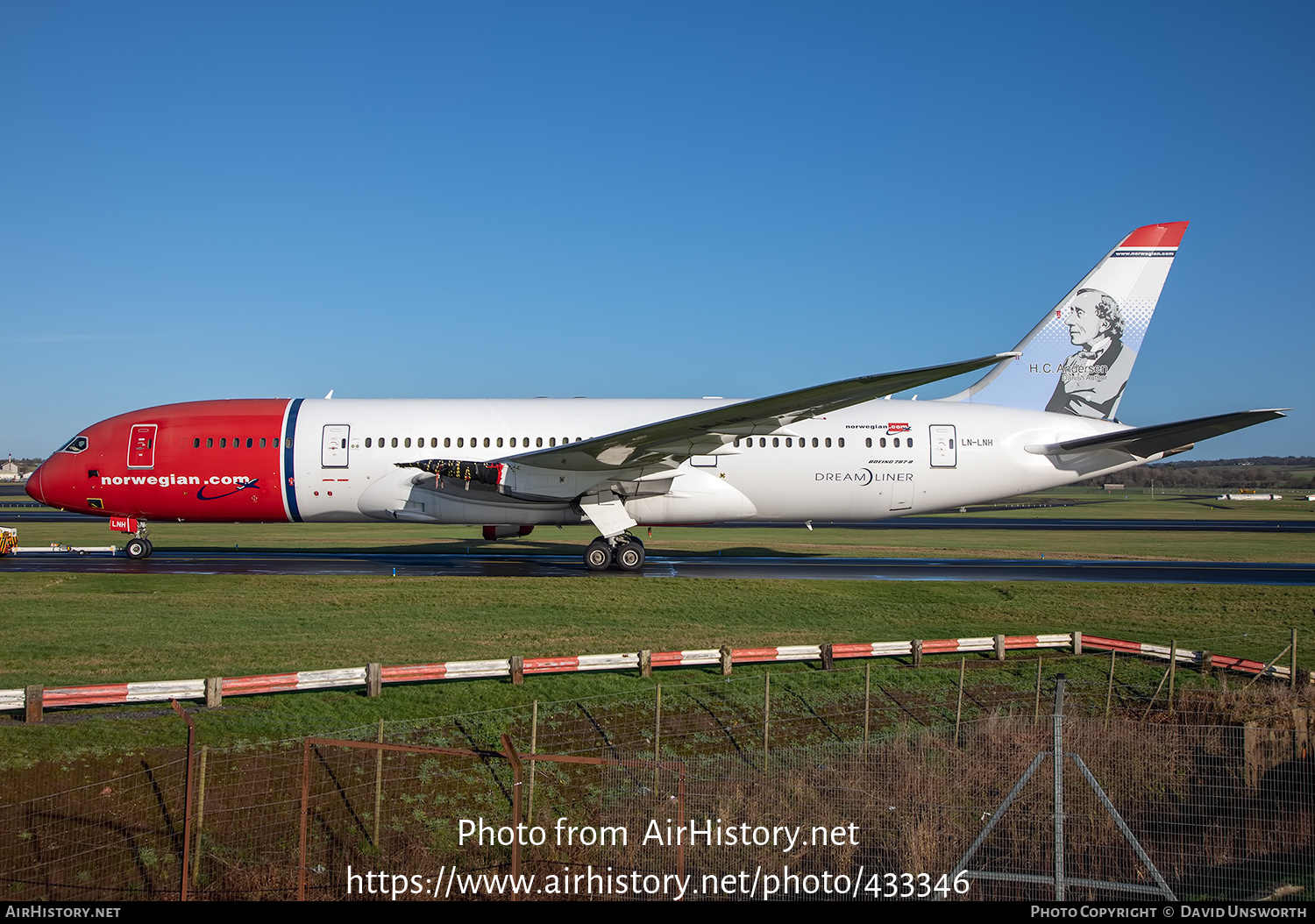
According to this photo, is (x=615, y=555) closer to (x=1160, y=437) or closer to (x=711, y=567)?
(x=711, y=567)

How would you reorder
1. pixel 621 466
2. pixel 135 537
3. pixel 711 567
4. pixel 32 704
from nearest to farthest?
1. pixel 32 704
2. pixel 621 466
3. pixel 711 567
4. pixel 135 537

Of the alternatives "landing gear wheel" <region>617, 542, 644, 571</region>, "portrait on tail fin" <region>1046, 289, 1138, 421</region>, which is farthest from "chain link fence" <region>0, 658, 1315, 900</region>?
"portrait on tail fin" <region>1046, 289, 1138, 421</region>

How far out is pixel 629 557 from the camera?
1072 inches

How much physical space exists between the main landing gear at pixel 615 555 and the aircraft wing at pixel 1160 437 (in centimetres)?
1275

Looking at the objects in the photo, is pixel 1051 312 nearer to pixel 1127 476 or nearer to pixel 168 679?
pixel 168 679

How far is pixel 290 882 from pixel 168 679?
6276mm

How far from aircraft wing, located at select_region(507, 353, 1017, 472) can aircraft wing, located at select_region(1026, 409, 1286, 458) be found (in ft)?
19.6

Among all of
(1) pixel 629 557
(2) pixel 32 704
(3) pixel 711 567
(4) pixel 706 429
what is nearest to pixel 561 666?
(2) pixel 32 704

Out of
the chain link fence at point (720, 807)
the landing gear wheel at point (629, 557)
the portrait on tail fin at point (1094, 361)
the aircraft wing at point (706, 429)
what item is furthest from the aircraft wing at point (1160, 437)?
the landing gear wheel at point (629, 557)

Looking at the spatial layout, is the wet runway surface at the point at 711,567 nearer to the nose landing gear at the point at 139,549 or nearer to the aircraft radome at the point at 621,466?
the nose landing gear at the point at 139,549

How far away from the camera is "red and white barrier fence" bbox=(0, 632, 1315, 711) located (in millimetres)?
12719

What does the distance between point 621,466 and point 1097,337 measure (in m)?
→ 16.1

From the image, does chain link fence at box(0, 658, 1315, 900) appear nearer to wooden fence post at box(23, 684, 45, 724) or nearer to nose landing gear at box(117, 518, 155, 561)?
wooden fence post at box(23, 684, 45, 724)

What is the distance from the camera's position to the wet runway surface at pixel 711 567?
27000 millimetres
